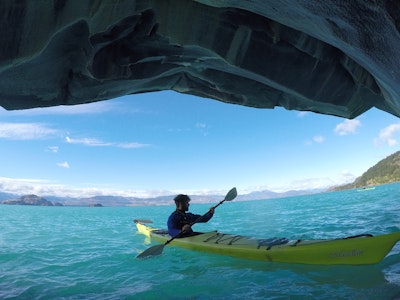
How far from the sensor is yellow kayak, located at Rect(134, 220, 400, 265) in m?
7.32

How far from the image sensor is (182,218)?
39.8 ft

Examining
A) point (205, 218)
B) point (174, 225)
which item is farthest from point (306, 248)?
point (174, 225)

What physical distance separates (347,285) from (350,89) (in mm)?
4355

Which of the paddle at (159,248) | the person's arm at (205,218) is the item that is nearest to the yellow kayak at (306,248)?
the person's arm at (205,218)

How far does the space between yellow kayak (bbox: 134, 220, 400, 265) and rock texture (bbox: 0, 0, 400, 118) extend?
3321 mm

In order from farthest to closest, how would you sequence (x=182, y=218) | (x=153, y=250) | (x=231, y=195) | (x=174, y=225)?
(x=231, y=195) → (x=174, y=225) → (x=182, y=218) → (x=153, y=250)

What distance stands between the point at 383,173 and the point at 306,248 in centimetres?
18747

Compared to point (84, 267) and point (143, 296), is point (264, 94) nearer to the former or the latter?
point (143, 296)

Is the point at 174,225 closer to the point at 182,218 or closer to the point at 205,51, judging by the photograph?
the point at 182,218

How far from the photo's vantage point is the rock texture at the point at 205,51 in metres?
3.57

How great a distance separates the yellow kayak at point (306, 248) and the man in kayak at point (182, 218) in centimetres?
53

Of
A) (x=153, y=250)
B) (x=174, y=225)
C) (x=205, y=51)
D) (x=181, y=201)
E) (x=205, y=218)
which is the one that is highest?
(x=205, y=51)

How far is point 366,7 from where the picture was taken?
9.68 feet

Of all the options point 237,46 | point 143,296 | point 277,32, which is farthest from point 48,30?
point 143,296
